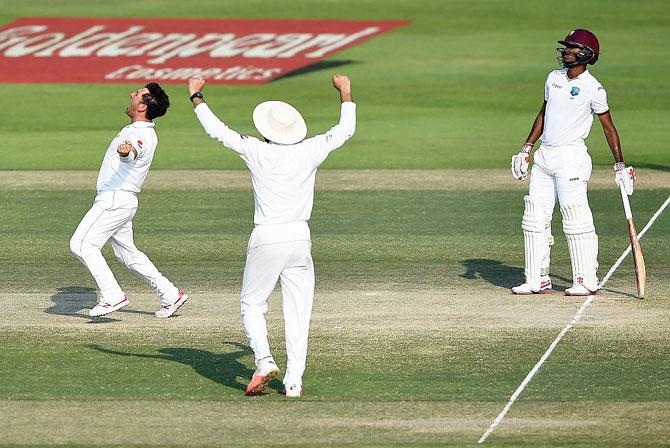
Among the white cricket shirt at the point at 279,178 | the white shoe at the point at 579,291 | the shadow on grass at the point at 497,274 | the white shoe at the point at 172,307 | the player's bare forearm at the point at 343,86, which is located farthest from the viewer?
the shadow on grass at the point at 497,274

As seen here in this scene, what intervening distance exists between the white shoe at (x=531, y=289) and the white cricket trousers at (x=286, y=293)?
3.96 m

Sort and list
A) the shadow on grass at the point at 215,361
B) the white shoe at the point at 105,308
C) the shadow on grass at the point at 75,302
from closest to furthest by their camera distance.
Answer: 1. the shadow on grass at the point at 215,361
2. the white shoe at the point at 105,308
3. the shadow on grass at the point at 75,302

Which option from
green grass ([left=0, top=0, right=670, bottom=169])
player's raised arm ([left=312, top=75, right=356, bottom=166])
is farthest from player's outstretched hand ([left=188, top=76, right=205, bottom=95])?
green grass ([left=0, top=0, right=670, bottom=169])

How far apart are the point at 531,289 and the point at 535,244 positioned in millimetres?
418

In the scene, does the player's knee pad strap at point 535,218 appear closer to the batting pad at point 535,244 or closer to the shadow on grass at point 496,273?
the batting pad at point 535,244

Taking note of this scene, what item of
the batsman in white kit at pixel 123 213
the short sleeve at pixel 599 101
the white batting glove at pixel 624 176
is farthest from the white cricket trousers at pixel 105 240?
the white batting glove at pixel 624 176

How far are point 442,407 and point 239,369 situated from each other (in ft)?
5.80

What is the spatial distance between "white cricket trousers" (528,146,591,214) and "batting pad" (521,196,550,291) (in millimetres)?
64

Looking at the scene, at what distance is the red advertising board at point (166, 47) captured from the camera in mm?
33469

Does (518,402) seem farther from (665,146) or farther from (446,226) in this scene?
(665,146)

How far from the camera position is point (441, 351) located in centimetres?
1081

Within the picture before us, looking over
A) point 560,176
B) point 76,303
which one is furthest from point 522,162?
point 76,303

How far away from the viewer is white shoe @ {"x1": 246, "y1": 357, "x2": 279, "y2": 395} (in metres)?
9.37

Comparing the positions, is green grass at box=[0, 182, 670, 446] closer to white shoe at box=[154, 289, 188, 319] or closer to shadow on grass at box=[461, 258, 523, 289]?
shadow on grass at box=[461, 258, 523, 289]
